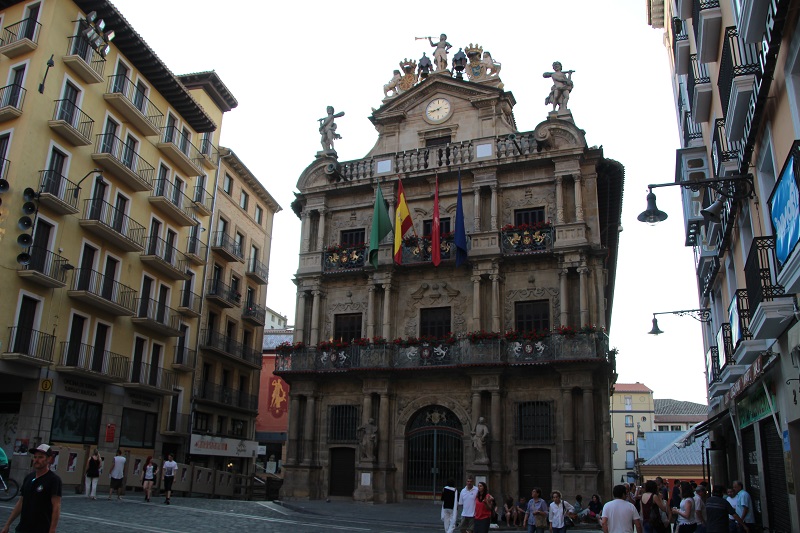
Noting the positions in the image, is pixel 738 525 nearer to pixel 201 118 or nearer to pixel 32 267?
pixel 32 267

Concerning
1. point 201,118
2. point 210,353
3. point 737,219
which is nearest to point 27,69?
point 201,118

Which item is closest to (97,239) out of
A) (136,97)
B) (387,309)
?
(136,97)

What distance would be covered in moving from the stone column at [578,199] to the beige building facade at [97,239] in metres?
19.0

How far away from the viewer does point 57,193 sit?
26453mm

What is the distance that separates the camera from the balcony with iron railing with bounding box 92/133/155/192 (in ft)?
94.6

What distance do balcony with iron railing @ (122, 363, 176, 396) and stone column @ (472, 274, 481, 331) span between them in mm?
14822

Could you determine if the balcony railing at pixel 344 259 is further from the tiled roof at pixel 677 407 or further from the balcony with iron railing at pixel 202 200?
the tiled roof at pixel 677 407

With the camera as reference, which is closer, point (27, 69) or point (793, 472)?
point (793, 472)

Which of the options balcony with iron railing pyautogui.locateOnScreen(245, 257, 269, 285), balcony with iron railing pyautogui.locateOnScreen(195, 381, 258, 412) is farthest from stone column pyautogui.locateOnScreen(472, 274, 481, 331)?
balcony with iron railing pyautogui.locateOnScreen(245, 257, 269, 285)

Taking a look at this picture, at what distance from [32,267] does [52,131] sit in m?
5.35

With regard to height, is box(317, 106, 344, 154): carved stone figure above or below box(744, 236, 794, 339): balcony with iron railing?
above

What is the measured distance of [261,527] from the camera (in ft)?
54.9

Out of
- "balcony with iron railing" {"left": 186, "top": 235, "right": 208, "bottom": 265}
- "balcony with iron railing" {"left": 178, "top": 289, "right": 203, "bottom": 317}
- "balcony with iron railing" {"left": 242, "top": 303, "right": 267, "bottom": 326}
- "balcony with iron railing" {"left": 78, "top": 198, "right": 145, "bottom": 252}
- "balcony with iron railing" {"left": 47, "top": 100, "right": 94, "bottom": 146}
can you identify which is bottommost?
"balcony with iron railing" {"left": 178, "top": 289, "right": 203, "bottom": 317}

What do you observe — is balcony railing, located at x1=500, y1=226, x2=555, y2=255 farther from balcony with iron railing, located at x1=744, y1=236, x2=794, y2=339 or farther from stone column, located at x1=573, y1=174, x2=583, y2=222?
balcony with iron railing, located at x1=744, y1=236, x2=794, y2=339
